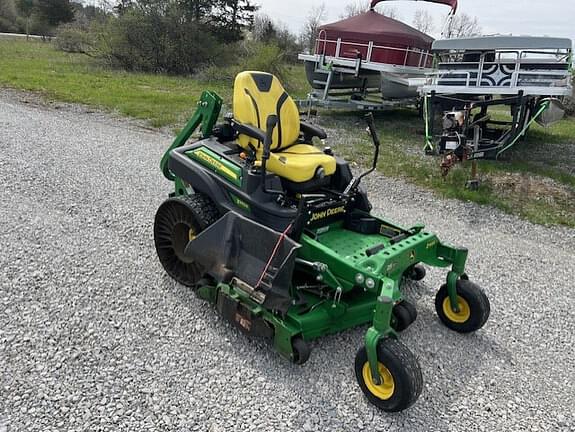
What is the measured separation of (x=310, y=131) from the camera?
14.4ft

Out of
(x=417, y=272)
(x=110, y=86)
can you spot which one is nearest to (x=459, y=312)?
(x=417, y=272)

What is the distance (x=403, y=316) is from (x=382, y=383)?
738mm

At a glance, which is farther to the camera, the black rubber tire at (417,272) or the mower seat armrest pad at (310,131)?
the mower seat armrest pad at (310,131)

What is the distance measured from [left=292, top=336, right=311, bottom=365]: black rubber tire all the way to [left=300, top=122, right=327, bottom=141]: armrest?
6.29ft

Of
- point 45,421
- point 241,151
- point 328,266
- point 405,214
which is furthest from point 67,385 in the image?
point 405,214

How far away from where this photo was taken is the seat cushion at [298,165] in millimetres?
3639

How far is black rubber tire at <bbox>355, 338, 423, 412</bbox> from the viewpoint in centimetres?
271

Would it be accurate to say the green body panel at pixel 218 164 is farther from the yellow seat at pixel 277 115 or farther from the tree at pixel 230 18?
the tree at pixel 230 18

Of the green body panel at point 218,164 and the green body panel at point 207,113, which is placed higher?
the green body panel at point 207,113

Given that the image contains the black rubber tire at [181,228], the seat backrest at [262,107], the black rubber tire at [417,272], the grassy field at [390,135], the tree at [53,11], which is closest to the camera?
the black rubber tire at [181,228]

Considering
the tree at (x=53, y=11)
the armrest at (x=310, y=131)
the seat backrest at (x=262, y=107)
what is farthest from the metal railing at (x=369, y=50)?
the tree at (x=53, y=11)

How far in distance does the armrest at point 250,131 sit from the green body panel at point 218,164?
261mm

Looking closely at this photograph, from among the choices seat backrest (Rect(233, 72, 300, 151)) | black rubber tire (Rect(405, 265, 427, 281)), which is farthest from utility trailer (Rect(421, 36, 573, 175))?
seat backrest (Rect(233, 72, 300, 151))

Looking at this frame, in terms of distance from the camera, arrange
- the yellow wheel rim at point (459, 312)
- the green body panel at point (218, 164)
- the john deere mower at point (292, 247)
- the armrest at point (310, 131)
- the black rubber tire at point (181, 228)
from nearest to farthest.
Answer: the john deere mower at point (292, 247) → the yellow wheel rim at point (459, 312) → the green body panel at point (218, 164) → the black rubber tire at point (181, 228) → the armrest at point (310, 131)
